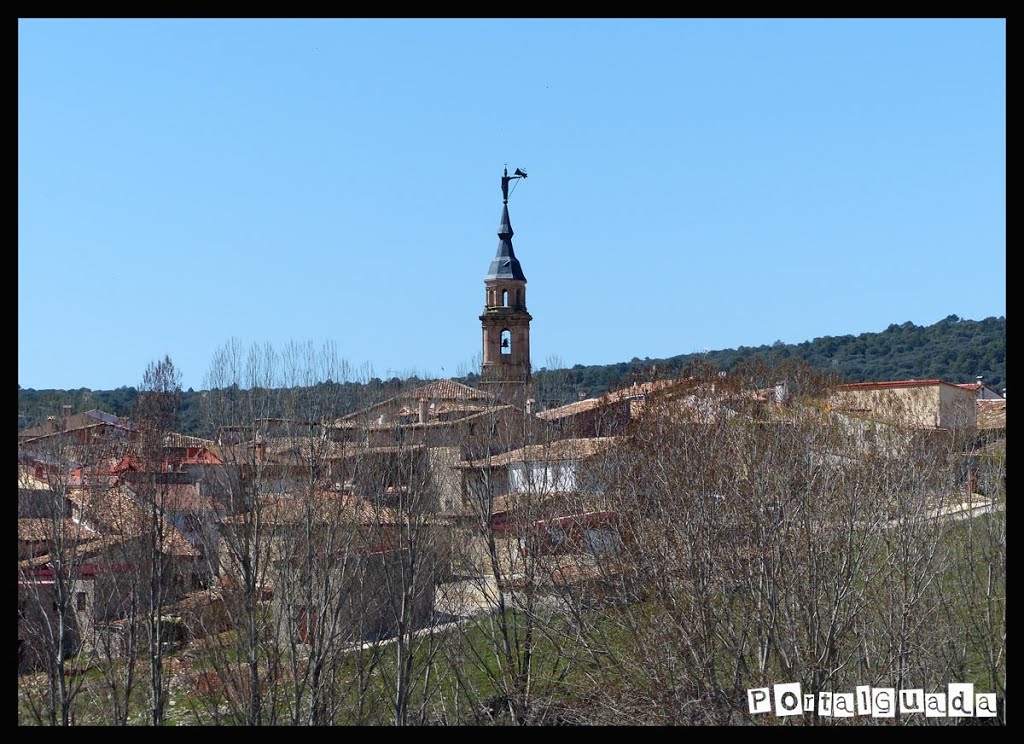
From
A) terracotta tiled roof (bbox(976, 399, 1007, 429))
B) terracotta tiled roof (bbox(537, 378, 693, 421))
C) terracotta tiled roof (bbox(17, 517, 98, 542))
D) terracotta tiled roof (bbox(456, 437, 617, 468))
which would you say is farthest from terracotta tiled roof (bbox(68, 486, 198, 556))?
terracotta tiled roof (bbox(976, 399, 1007, 429))

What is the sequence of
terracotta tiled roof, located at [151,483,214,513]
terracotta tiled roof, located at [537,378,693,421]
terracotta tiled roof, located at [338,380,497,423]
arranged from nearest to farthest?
terracotta tiled roof, located at [151,483,214,513]
terracotta tiled roof, located at [338,380,497,423]
terracotta tiled roof, located at [537,378,693,421]

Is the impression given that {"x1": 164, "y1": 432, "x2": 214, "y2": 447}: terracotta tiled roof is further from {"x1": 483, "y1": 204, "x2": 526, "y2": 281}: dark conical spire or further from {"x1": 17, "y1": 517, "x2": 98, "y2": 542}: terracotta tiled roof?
{"x1": 483, "y1": 204, "x2": 526, "y2": 281}: dark conical spire

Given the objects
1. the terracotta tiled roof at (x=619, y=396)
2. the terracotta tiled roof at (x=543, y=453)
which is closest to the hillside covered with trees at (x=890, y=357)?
the terracotta tiled roof at (x=619, y=396)

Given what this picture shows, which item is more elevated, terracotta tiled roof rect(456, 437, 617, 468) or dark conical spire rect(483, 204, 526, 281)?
dark conical spire rect(483, 204, 526, 281)

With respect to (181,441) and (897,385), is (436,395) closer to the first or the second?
(181,441)

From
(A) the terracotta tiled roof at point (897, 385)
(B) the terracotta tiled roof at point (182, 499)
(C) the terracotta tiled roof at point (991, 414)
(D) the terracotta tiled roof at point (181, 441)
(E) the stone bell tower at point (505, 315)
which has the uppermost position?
(E) the stone bell tower at point (505, 315)

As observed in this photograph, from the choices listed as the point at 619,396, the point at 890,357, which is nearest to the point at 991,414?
the point at 619,396

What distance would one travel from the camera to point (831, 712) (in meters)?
12.0

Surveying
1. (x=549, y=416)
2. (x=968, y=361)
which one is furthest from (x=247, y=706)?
(x=968, y=361)

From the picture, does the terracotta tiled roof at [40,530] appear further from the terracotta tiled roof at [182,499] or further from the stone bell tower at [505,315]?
the stone bell tower at [505,315]

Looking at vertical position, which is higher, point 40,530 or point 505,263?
point 505,263

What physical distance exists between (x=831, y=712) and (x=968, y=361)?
55886 mm

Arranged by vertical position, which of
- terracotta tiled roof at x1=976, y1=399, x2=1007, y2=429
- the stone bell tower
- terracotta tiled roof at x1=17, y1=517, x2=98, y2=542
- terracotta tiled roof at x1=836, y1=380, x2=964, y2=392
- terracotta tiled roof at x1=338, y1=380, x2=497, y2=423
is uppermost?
the stone bell tower
